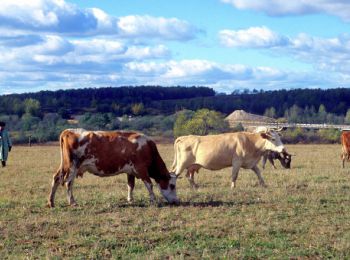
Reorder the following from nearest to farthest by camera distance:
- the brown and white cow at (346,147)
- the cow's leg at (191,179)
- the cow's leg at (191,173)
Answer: the cow's leg at (191,179) → the cow's leg at (191,173) → the brown and white cow at (346,147)

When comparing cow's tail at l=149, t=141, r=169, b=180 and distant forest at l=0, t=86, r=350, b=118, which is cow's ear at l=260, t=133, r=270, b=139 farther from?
distant forest at l=0, t=86, r=350, b=118

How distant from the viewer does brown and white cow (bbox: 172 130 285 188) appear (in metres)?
17.8

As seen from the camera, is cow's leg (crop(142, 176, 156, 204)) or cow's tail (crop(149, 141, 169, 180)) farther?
cow's tail (crop(149, 141, 169, 180))

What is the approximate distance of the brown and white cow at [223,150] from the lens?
1775 cm

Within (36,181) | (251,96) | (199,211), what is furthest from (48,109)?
(199,211)

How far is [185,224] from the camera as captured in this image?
11.1 m

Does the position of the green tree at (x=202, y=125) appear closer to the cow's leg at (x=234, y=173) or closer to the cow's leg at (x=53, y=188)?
the cow's leg at (x=234, y=173)

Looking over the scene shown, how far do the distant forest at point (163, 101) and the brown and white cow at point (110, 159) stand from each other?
106 m

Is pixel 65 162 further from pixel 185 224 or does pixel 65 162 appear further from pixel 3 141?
pixel 3 141

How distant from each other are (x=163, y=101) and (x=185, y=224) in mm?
143967

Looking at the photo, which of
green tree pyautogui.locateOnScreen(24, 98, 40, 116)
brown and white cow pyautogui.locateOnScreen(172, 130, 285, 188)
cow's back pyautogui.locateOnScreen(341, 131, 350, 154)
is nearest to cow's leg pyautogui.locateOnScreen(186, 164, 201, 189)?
brown and white cow pyautogui.locateOnScreen(172, 130, 285, 188)

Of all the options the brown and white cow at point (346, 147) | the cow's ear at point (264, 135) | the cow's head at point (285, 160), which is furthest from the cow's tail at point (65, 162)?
the brown and white cow at point (346, 147)

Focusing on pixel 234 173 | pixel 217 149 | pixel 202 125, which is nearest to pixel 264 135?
pixel 217 149

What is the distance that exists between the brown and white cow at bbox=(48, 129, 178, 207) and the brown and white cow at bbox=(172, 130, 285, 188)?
3409mm
